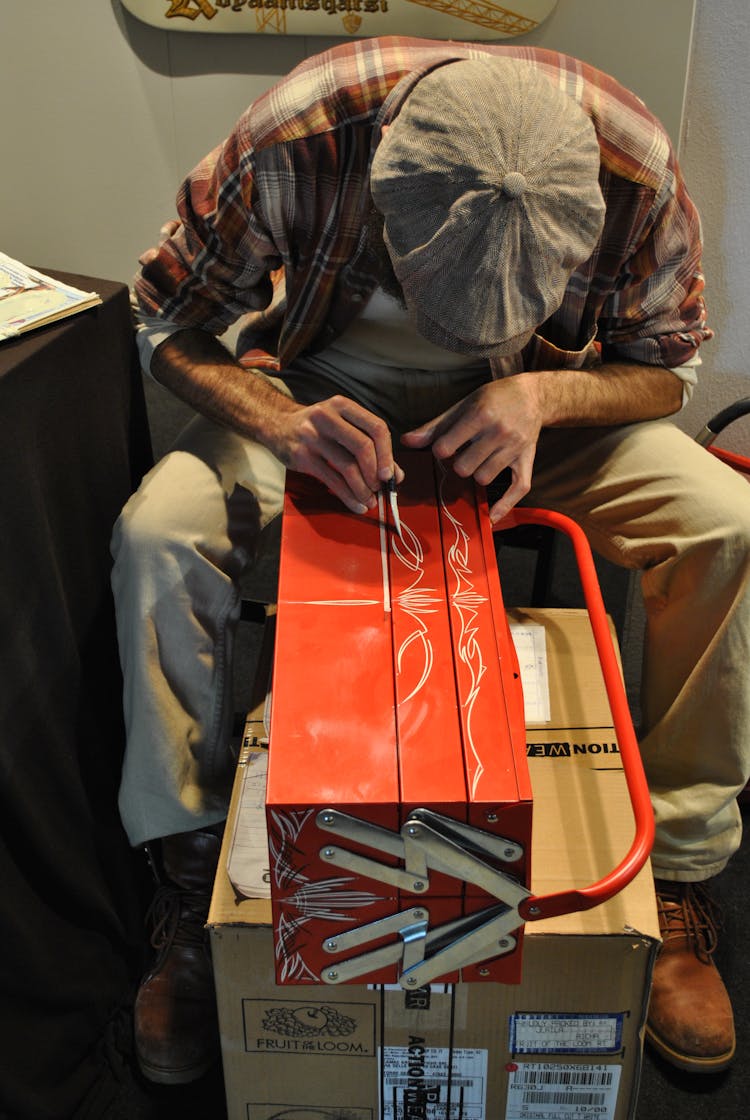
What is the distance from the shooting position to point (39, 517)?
1065 millimetres

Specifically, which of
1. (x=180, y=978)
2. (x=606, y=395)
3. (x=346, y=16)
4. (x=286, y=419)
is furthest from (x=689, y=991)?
(x=346, y=16)

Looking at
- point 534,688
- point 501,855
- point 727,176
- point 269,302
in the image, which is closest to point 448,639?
point 501,855

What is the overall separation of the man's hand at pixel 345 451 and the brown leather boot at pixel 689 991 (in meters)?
0.59

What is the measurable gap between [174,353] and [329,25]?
0.63 metres

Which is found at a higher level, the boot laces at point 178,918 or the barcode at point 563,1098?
the barcode at point 563,1098

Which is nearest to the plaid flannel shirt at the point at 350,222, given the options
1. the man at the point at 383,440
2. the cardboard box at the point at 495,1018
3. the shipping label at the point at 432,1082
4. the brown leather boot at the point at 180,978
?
the man at the point at 383,440

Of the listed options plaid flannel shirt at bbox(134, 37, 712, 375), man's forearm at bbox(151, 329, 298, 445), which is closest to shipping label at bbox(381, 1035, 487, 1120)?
man's forearm at bbox(151, 329, 298, 445)

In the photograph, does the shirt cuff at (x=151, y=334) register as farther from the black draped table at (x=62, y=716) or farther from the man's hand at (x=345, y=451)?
the man's hand at (x=345, y=451)

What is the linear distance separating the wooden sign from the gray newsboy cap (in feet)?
2.13

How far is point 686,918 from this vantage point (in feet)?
3.98

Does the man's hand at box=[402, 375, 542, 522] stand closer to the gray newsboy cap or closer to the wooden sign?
the gray newsboy cap

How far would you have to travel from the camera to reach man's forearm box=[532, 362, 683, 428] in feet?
3.81

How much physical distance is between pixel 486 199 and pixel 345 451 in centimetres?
28

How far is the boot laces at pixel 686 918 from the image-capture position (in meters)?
1.21
